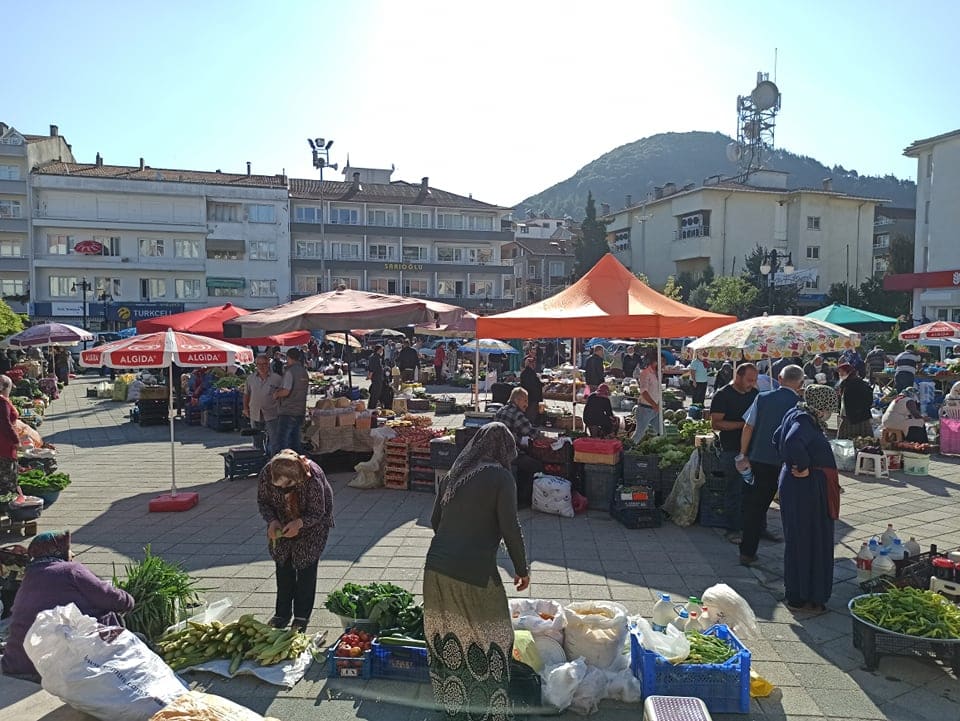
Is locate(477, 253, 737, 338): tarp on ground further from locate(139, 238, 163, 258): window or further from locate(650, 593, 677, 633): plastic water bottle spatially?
locate(139, 238, 163, 258): window

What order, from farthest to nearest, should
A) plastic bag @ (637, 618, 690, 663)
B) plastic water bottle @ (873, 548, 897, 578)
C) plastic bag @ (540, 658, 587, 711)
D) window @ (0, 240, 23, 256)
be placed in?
window @ (0, 240, 23, 256) → plastic water bottle @ (873, 548, 897, 578) → plastic bag @ (637, 618, 690, 663) → plastic bag @ (540, 658, 587, 711)

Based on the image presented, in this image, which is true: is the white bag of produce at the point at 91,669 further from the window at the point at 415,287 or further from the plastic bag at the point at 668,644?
the window at the point at 415,287

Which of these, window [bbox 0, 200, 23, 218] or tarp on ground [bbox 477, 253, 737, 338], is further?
window [bbox 0, 200, 23, 218]

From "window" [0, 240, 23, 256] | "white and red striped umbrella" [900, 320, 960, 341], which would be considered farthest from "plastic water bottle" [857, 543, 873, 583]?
"window" [0, 240, 23, 256]

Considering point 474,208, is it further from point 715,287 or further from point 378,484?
point 378,484

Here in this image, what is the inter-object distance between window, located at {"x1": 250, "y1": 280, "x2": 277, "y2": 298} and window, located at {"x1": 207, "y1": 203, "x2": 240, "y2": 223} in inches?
191

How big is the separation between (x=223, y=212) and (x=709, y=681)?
1996 inches

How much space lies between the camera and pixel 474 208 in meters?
54.5

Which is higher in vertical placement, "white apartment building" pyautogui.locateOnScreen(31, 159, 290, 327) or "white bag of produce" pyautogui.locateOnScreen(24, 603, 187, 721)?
"white apartment building" pyautogui.locateOnScreen(31, 159, 290, 327)

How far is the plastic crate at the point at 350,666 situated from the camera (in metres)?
4.38

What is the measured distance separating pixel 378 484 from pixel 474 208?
46.8m

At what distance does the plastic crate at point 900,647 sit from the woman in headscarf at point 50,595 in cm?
496

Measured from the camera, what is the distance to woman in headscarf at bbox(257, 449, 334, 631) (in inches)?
186

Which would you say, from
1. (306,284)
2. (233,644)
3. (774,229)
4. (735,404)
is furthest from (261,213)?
(233,644)
